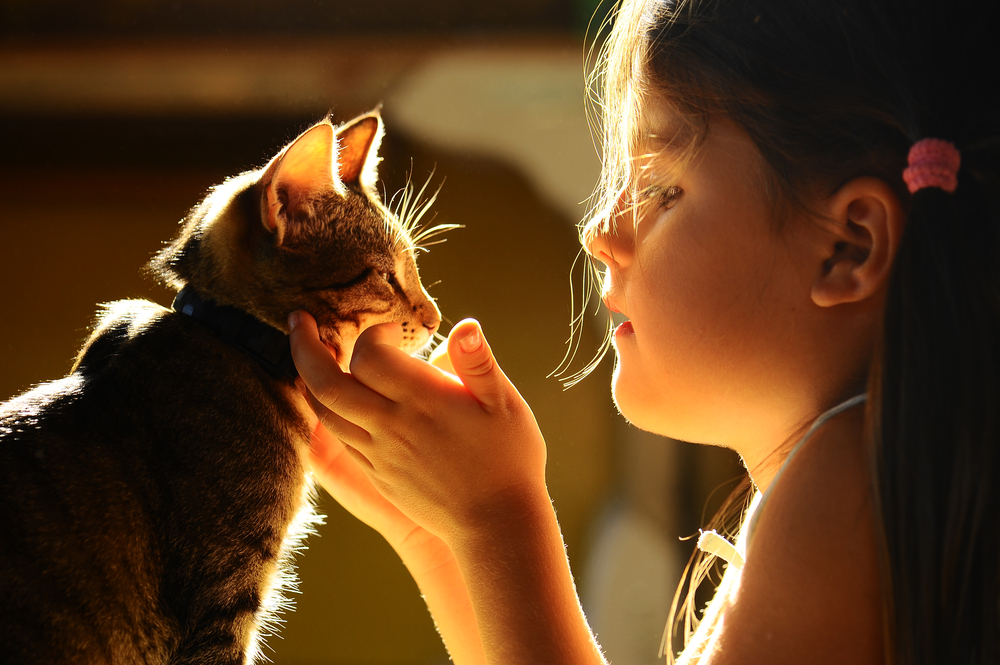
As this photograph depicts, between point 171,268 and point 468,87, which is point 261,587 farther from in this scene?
point 468,87

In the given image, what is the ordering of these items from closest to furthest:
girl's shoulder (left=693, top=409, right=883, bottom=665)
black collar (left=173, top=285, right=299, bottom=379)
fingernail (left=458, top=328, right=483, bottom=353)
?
girl's shoulder (left=693, top=409, right=883, bottom=665) → fingernail (left=458, top=328, right=483, bottom=353) → black collar (left=173, top=285, right=299, bottom=379)

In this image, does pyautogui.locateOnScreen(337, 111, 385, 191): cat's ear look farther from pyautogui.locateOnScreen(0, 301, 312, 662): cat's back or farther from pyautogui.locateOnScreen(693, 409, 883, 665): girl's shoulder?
pyautogui.locateOnScreen(693, 409, 883, 665): girl's shoulder

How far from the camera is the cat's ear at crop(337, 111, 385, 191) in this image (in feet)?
2.87

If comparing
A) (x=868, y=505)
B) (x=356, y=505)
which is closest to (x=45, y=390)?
(x=356, y=505)

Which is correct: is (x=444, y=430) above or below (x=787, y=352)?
below

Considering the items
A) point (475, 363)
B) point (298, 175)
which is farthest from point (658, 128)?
point (298, 175)

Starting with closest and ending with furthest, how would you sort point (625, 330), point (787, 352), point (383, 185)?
1. point (787, 352)
2. point (625, 330)
3. point (383, 185)

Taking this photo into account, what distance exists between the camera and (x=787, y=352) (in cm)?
61

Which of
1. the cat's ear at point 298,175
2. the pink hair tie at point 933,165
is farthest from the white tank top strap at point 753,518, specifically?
the cat's ear at point 298,175

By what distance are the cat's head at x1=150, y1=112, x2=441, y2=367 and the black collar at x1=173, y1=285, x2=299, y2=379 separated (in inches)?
0.5

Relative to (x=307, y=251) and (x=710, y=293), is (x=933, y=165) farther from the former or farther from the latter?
(x=307, y=251)

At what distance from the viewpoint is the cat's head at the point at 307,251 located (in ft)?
2.53

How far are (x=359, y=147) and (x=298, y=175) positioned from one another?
15cm

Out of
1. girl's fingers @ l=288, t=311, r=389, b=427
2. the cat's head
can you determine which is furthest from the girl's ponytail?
the cat's head
